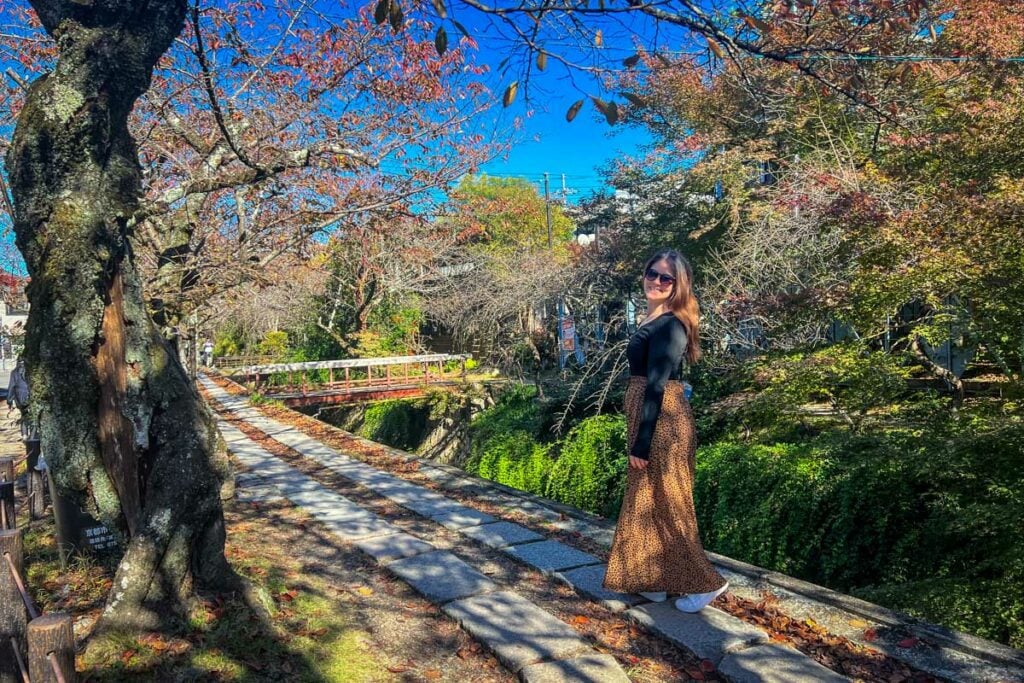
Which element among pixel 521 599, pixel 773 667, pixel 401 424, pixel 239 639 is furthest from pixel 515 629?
pixel 401 424

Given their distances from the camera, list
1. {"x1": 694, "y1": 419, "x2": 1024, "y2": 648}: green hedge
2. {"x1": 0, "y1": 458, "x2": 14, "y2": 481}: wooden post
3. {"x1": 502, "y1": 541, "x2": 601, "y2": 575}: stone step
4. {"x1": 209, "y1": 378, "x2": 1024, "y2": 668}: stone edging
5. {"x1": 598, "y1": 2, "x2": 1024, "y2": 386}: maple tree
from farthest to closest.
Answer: {"x1": 0, "y1": 458, "x2": 14, "y2": 481}: wooden post, {"x1": 598, "y1": 2, "x2": 1024, "y2": 386}: maple tree, {"x1": 502, "y1": 541, "x2": 601, "y2": 575}: stone step, {"x1": 694, "y1": 419, "x2": 1024, "y2": 648}: green hedge, {"x1": 209, "y1": 378, "x2": 1024, "y2": 668}: stone edging

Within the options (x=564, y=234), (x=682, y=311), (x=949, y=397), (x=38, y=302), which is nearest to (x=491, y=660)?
(x=682, y=311)

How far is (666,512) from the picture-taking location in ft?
11.7

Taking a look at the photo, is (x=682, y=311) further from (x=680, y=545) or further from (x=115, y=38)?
(x=115, y=38)

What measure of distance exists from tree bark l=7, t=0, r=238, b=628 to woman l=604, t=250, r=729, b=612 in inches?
84.6

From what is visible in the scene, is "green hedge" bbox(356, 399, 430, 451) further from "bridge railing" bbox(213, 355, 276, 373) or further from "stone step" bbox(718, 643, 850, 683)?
"stone step" bbox(718, 643, 850, 683)

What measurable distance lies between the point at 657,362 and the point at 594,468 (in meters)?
4.83

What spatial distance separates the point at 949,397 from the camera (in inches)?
268

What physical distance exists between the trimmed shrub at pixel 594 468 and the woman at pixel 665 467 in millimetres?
3830

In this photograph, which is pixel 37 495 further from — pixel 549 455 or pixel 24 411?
pixel 549 455

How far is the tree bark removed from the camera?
10.5 feet

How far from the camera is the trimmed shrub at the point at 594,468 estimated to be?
7.67 metres

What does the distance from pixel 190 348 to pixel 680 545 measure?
1871 centimetres

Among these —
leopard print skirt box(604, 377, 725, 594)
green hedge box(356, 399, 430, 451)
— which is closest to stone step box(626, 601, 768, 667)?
leopard print skirt box(604, 377, 725, 594)
